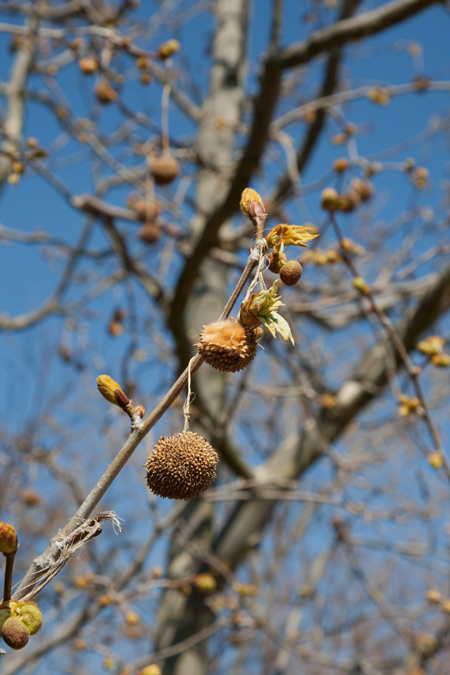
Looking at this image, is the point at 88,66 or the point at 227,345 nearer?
the point at 227,345

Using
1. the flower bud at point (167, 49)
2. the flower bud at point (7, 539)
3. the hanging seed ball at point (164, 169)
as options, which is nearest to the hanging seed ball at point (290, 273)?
the flower bud at point (7, 539)

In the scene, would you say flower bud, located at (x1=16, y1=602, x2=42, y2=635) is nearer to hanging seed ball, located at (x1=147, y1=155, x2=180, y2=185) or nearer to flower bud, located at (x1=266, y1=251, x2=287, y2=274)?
flower bud, located at (x1=266, y1=251, x2=287, y2=274)

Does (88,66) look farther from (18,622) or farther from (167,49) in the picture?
(18,622)

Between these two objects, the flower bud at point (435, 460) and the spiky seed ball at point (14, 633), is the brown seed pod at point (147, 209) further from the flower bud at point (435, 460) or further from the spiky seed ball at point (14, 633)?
the spiky seed ball at point (14, 633)

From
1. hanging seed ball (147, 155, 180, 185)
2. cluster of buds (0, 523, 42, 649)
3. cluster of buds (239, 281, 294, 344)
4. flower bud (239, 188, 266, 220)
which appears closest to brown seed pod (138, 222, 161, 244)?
hanging seed ball (147, 155, 180, 185)

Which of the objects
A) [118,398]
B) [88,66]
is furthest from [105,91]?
[118,398]
